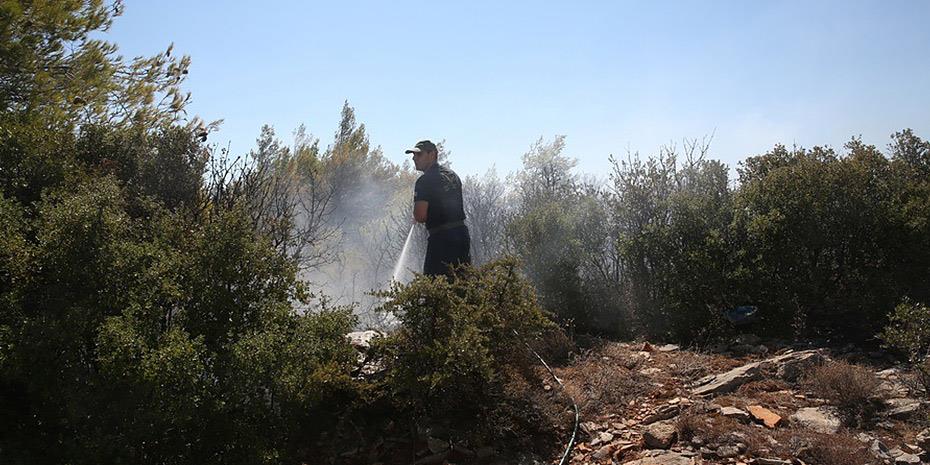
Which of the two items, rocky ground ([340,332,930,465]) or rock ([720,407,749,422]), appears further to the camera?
rock ([720,407,749,422])

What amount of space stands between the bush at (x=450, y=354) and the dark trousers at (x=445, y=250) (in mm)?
763

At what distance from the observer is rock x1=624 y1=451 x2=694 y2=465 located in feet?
10.4

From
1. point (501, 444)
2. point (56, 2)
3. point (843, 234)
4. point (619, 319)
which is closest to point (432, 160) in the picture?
point (501, 444)

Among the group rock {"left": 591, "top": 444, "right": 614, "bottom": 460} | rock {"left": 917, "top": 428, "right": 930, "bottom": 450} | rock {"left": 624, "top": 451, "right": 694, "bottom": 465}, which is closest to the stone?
rock {"left": 917, "top": 428, "right": 930, "bottom": 450}

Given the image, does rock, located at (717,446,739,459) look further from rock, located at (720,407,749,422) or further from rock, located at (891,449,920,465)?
rock, located at (891,449,920,465)

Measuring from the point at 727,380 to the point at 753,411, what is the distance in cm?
59

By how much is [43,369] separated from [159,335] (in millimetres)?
512

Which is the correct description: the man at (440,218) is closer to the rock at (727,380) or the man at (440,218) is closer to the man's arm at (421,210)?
the man's arm at (421,210)

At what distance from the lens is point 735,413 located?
12.0ft

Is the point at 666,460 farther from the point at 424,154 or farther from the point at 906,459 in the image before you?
the point at 424,154

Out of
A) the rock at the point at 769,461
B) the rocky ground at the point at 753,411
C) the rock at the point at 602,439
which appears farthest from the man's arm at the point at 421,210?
the rock at the point at 769,461

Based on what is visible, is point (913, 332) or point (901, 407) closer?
point (901, 407)

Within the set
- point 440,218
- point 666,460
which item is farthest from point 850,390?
point 440,218

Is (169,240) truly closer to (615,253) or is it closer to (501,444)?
(501,444)
